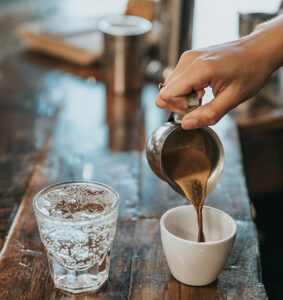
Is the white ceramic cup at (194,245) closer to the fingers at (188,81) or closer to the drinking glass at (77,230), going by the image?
the drinking glass at (77,230)

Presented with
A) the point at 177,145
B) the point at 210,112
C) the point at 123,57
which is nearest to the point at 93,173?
the point at 177,145

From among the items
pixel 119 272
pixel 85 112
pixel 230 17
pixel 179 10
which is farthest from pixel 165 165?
pixel 230 17

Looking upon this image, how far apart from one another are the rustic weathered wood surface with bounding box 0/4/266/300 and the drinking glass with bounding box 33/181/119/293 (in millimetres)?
33

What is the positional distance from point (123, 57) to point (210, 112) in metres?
1.27

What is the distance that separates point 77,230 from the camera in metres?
0.93

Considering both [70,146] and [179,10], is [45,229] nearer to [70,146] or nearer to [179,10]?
[70,146]

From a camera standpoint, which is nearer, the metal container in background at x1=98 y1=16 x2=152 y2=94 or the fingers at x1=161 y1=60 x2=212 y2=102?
the fingers at x1=161 y1=60 x2=212 y2=102

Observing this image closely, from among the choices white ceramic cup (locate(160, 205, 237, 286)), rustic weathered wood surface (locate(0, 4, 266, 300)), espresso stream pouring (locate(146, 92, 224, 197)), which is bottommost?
rustic weathered wood surface (locate(0, 4, 266, 300))

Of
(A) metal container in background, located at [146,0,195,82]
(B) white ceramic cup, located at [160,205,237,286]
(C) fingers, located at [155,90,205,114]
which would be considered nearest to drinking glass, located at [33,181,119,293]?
(B) white ceramic cup, located at [160,205,237,286]

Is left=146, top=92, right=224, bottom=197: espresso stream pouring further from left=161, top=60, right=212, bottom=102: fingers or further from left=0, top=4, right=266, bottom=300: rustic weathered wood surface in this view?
left=0, top=4, right=266, bottom=300: rustic weathered wood surface

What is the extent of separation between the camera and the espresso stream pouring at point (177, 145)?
3.49ft

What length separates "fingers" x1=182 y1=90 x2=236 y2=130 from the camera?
1007 mm

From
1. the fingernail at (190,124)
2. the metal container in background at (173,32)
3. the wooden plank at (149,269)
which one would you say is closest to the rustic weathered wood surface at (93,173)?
the wooden plank at (149,269)

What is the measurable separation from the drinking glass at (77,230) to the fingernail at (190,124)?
197 millimetres
